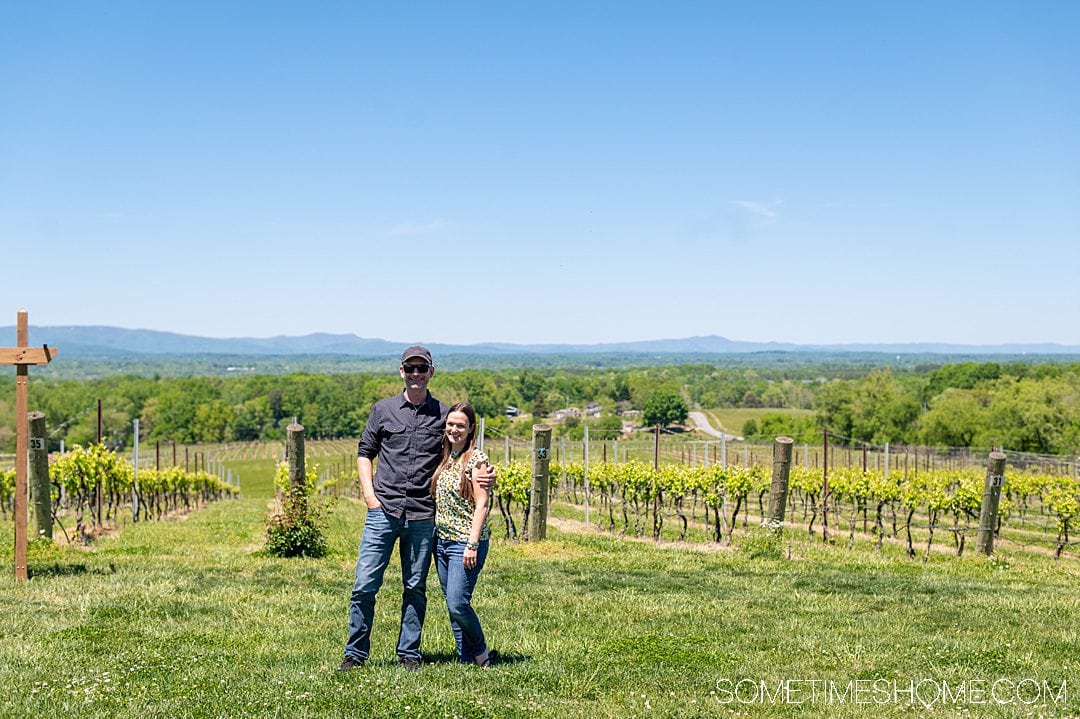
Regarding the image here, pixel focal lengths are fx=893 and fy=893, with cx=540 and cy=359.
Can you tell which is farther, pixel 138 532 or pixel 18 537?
pixel 138 532

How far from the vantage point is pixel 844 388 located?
101812mm

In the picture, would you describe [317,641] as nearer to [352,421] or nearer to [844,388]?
[844,388]

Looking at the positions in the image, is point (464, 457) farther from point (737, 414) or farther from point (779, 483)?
point (737, 414)

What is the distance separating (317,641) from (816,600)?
461 centimetres

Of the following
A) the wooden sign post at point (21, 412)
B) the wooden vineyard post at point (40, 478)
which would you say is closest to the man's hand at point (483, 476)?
the wooden sign post at point (21, 412)

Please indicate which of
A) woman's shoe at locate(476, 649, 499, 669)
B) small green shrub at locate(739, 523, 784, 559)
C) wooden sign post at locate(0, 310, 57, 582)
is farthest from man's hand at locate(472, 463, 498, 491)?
small green shrub at locate(739, 523, 784, 559)

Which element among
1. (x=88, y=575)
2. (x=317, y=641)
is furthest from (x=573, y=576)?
(x=88, y=575)

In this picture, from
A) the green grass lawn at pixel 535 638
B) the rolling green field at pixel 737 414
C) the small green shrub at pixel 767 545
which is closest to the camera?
the green grass lawn at pixel 535 638

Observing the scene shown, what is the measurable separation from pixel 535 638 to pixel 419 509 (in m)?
1.66

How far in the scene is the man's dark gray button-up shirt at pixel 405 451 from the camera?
5.38 m

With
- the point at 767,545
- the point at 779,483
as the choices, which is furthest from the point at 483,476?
the point at 779,483

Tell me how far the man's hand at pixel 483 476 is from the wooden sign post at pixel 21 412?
5185 millimetres

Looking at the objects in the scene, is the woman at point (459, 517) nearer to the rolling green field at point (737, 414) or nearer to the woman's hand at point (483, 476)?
the woman's hand at point (483, 476)

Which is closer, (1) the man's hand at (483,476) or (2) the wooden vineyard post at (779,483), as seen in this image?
(1) the man's hand at (483,476)
